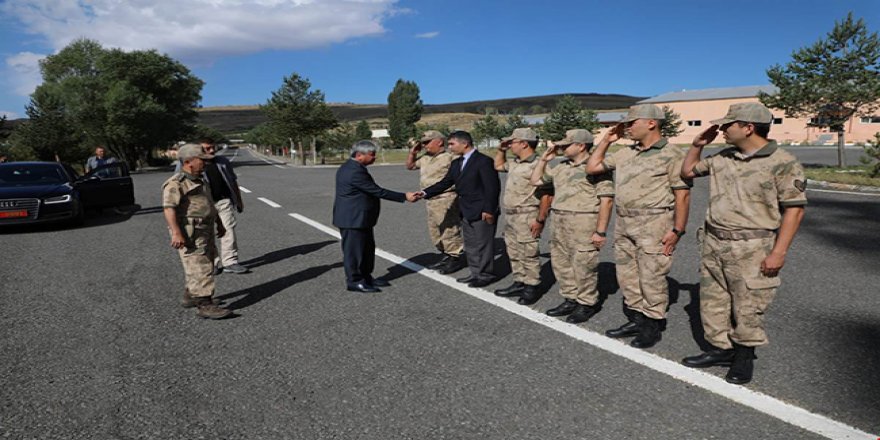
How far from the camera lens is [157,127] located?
44188 mm

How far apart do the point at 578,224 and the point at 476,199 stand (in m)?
1.50

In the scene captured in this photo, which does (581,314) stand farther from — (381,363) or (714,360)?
(381,363)

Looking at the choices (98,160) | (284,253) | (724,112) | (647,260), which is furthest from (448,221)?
(724,112)

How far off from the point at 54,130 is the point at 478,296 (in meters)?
47.5

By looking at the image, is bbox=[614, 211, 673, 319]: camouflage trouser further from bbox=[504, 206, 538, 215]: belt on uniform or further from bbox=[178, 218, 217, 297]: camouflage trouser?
bbox=[178, 218, 217, 297]: camouflage trouser

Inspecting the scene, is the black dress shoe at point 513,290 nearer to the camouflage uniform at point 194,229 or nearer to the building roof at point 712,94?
the camouflage uniform at point 194,229

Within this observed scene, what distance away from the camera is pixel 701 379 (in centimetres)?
353

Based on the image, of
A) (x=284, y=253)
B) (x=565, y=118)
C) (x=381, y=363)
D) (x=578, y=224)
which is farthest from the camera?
(x=565, y=118)

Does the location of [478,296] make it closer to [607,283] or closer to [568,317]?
[568,317]

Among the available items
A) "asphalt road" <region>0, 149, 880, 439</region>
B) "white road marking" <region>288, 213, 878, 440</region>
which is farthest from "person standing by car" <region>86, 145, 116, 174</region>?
"white road marking" <region>288, 213, 878, 440</region>

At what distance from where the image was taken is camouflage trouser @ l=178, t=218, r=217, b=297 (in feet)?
16.4

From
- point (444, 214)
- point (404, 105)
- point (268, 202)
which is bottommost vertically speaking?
point (268, 202)

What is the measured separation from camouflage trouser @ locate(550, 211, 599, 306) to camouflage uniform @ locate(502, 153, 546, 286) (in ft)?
1.42

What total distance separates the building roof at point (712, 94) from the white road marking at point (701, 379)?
Result: 6974cm
